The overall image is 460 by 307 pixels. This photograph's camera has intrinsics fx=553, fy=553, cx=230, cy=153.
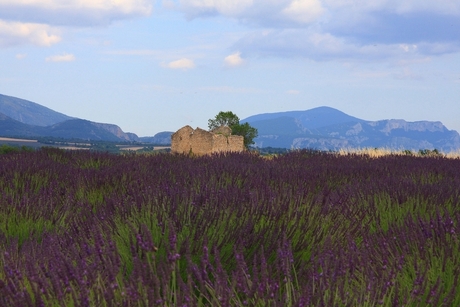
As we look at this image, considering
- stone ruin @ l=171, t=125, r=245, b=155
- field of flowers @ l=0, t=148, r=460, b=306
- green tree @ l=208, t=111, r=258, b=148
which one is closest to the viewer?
field of flowers @ l=0, t=148, r=460, b=306

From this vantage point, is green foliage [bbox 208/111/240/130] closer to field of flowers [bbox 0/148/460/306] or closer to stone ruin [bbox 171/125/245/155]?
stone ruin [bbox 171/125/245/155]

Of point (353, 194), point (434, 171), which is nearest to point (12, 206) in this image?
point (353, 194)

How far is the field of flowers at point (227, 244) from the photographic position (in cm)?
212

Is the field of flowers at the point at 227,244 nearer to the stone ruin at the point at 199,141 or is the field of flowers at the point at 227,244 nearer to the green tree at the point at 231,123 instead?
the stone ruin at the point at 199,141

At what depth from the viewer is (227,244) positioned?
3.41 m

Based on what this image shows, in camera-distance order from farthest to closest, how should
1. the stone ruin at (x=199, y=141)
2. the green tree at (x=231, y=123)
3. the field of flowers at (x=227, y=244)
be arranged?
the green tree at (x=231, y=123), the stone ruin at (x=199, y=141), the field of flowers at (x=227, y=244)

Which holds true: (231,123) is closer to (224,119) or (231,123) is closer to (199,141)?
(224,119)

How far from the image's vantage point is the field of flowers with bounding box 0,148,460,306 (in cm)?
212

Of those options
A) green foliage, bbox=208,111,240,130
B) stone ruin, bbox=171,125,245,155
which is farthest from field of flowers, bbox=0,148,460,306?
green foliage, bbox=208,111,240,130

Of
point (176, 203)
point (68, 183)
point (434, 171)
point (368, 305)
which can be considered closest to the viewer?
point (368, 305)

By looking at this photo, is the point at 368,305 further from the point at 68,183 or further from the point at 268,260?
the point at 68,183

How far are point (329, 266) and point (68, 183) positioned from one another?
492 centimetres

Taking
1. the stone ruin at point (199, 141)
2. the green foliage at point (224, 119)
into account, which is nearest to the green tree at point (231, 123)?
the green foliage at point (224, 119)

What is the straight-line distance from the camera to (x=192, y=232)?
3412 mm
